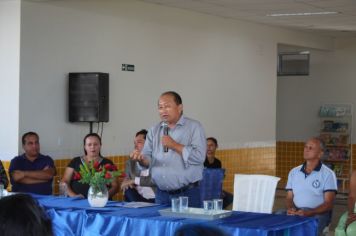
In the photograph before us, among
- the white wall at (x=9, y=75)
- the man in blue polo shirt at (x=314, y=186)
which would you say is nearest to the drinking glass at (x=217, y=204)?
the man in blue polo shirt at (x=314, y=186)

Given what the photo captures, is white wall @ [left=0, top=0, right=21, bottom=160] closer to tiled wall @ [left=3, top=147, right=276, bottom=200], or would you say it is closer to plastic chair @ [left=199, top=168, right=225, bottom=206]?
plastic chair @ [left=199, top=168, right=225, bottom=206]

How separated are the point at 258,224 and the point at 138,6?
16.2 ft

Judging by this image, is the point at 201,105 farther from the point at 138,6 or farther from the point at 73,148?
the point at 73,148

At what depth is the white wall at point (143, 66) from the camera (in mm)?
7371

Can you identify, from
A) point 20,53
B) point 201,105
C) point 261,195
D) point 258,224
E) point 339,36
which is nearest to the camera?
point 258,224

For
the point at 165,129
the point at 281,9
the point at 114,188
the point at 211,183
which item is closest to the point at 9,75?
A: the point at 114,188

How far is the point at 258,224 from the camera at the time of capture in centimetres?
408

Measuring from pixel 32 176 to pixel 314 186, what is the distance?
8.99 feet

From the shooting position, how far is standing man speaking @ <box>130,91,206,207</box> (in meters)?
4.98

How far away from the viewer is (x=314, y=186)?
5617 mm

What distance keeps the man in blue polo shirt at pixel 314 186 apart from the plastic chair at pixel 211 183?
5.33 ft

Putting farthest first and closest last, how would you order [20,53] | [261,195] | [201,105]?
[201,105], [20,53], [261,195]

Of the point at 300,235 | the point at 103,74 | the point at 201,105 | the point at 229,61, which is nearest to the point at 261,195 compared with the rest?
the point at 300,235

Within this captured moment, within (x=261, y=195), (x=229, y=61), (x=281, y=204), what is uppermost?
(x=229, y=61)
